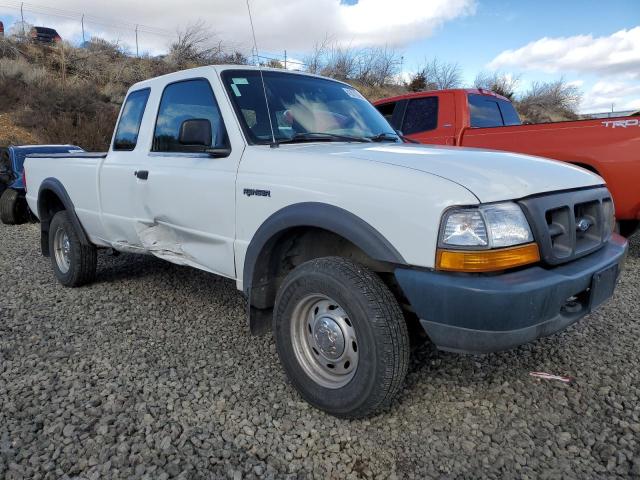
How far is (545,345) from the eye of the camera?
3617 millimetres

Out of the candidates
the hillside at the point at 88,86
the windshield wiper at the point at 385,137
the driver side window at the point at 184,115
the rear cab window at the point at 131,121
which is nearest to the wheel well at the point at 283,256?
the driver side window at the point at 184,115

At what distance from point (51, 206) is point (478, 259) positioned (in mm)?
4959

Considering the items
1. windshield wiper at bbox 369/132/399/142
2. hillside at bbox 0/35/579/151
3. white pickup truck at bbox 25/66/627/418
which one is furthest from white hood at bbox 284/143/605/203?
hillside at bbox 0/35/579/151

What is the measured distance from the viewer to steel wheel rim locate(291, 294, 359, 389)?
267cm

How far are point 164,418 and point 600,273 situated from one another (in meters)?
2.38

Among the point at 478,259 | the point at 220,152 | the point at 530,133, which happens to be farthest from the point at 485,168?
the point at 530,133

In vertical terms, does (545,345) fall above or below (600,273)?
below

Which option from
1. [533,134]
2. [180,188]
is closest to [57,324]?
[180,188]

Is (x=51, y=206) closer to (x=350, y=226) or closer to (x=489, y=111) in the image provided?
(x=350, y=226)

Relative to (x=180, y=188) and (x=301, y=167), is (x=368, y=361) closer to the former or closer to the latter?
(x=301, y=167)

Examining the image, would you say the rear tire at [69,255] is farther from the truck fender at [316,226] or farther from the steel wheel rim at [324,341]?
the steel wheel rim at [324,341]

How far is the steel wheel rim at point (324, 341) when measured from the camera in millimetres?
2674

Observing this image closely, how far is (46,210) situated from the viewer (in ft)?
18.2

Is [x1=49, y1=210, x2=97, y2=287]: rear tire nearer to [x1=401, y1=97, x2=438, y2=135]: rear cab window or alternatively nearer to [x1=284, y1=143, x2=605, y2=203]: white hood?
[x1=284, y1=143, x2=605, y2=203]: white hood
